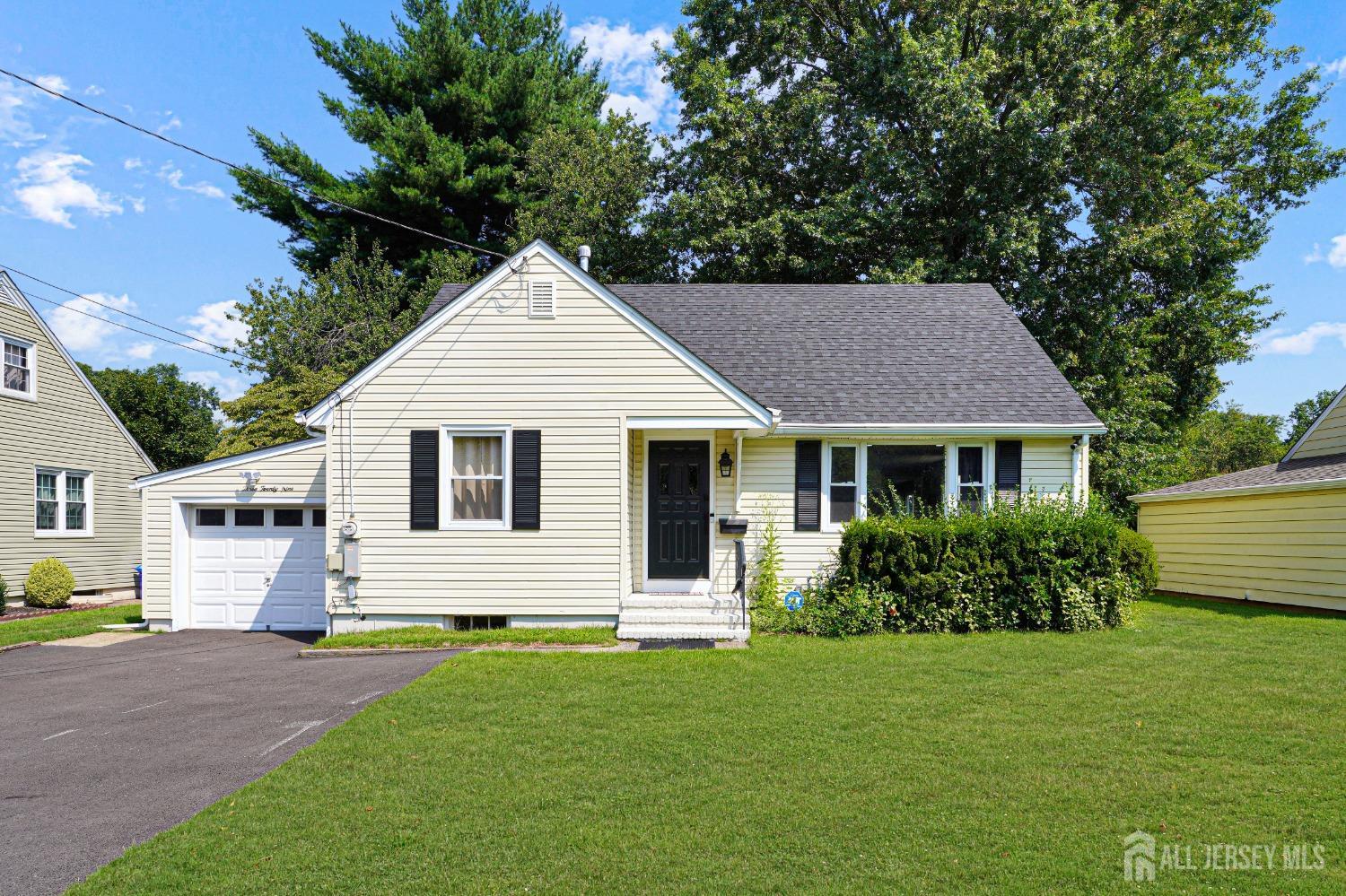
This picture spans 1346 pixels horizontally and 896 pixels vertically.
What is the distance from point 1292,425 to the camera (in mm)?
47906

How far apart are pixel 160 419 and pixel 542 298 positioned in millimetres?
25108

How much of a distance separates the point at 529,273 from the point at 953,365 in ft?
24.3

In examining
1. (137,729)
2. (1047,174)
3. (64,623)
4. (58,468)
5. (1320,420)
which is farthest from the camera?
(1047,174)

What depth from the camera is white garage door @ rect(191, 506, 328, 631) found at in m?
12.9

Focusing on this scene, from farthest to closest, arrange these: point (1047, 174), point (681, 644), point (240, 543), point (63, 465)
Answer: point (1047, 174) < point (63, 465) < point (240, 543) < point (681, 644)

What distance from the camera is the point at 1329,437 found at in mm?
15445

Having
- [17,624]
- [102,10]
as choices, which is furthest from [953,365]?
[17,624]

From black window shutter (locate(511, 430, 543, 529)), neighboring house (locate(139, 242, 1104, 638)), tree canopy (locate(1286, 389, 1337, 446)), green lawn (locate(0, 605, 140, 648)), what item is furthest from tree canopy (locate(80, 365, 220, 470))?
tree canopy (locate(1286, 389, 1337, 446))

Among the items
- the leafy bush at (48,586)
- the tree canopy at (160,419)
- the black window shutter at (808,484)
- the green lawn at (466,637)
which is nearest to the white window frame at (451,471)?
the green lawn at (466,637)

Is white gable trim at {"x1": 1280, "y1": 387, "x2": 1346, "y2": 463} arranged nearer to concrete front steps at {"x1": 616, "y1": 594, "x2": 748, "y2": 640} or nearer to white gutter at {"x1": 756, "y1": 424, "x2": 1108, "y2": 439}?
white gutter at {"x1": 756, "y1": 424, "x2": 1108, "y2": 439}

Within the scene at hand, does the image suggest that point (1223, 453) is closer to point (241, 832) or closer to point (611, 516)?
point (611, 516)

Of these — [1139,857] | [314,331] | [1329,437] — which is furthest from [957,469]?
[314,331]

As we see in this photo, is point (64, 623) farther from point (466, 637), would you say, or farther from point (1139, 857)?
point (1139, 857)

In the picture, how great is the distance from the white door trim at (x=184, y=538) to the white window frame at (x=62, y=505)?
7.91m
